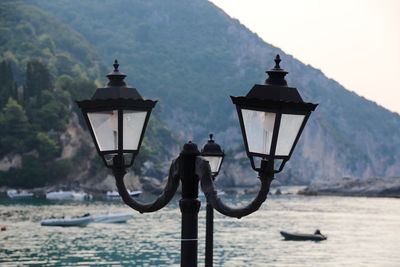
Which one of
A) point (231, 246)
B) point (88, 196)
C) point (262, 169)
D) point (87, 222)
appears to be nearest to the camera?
point (262, 169)

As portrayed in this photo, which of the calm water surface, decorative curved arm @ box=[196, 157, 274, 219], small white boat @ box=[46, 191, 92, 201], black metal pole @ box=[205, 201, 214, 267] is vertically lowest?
the calm water surface

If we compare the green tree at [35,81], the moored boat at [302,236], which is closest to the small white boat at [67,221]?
the moored boat at [302,236]

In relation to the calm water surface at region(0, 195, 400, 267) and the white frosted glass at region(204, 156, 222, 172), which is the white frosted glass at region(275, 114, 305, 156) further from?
the calm water surface at region(0, 195, 400, 267)

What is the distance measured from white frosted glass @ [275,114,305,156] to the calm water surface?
48698 mm

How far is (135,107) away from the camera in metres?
7.13

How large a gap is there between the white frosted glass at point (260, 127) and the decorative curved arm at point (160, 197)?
845 millimetres

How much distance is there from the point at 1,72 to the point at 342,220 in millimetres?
59393

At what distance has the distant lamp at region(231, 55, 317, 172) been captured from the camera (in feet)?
20.9

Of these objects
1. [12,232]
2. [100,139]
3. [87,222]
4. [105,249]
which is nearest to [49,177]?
[87,222]

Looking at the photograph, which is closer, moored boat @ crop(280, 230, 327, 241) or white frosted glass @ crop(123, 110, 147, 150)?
white frosted glass @ crop(123, 110, 147, 150)

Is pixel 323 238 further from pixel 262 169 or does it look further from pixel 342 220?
pixel 262 169

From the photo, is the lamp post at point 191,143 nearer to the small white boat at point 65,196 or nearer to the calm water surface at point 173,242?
the calm water surface at point 173,242

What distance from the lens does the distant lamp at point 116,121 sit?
7.11 metres

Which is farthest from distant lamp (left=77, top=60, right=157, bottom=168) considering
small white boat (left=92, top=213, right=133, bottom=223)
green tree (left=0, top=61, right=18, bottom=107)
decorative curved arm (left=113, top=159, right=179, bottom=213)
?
green tree (left=0, top=61, right=18, bottom=107)
